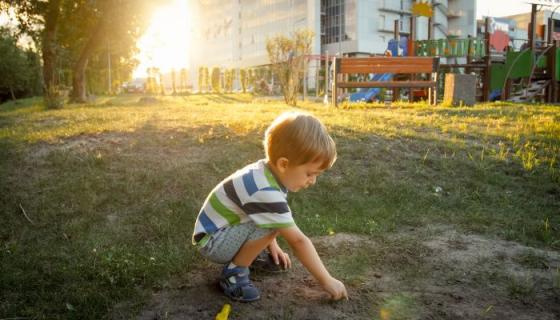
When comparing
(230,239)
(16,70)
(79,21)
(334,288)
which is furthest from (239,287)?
(16,70)

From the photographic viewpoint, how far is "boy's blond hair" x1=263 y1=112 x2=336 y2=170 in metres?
2.32

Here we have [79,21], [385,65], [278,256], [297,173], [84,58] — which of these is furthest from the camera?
[84,58]

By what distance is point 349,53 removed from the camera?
46188 millimetres

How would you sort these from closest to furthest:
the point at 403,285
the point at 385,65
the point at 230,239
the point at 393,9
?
the point at 230,239 → the point at 403,285 → the point at 385,65 → the point at 393,9

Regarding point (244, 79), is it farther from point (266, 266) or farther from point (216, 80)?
point (266, 266)

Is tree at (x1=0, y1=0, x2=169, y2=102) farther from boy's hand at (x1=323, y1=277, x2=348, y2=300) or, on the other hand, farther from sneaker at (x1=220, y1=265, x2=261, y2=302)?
boy's hand at (x1=323, y1=277, x2=348, y2=300)

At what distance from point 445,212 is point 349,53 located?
143ft

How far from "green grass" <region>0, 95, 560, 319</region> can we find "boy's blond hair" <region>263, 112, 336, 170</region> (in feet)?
3.94

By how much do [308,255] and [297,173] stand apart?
1.38 feet

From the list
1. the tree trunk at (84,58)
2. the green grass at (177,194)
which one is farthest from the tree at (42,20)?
the green grass at (177,194)

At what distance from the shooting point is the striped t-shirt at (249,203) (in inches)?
92.2

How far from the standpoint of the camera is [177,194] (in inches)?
171

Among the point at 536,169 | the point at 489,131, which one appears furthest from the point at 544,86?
the point at 536,169

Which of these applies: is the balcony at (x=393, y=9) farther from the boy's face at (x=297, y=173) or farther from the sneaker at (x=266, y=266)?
the boy's face at (x=297, y=173)
